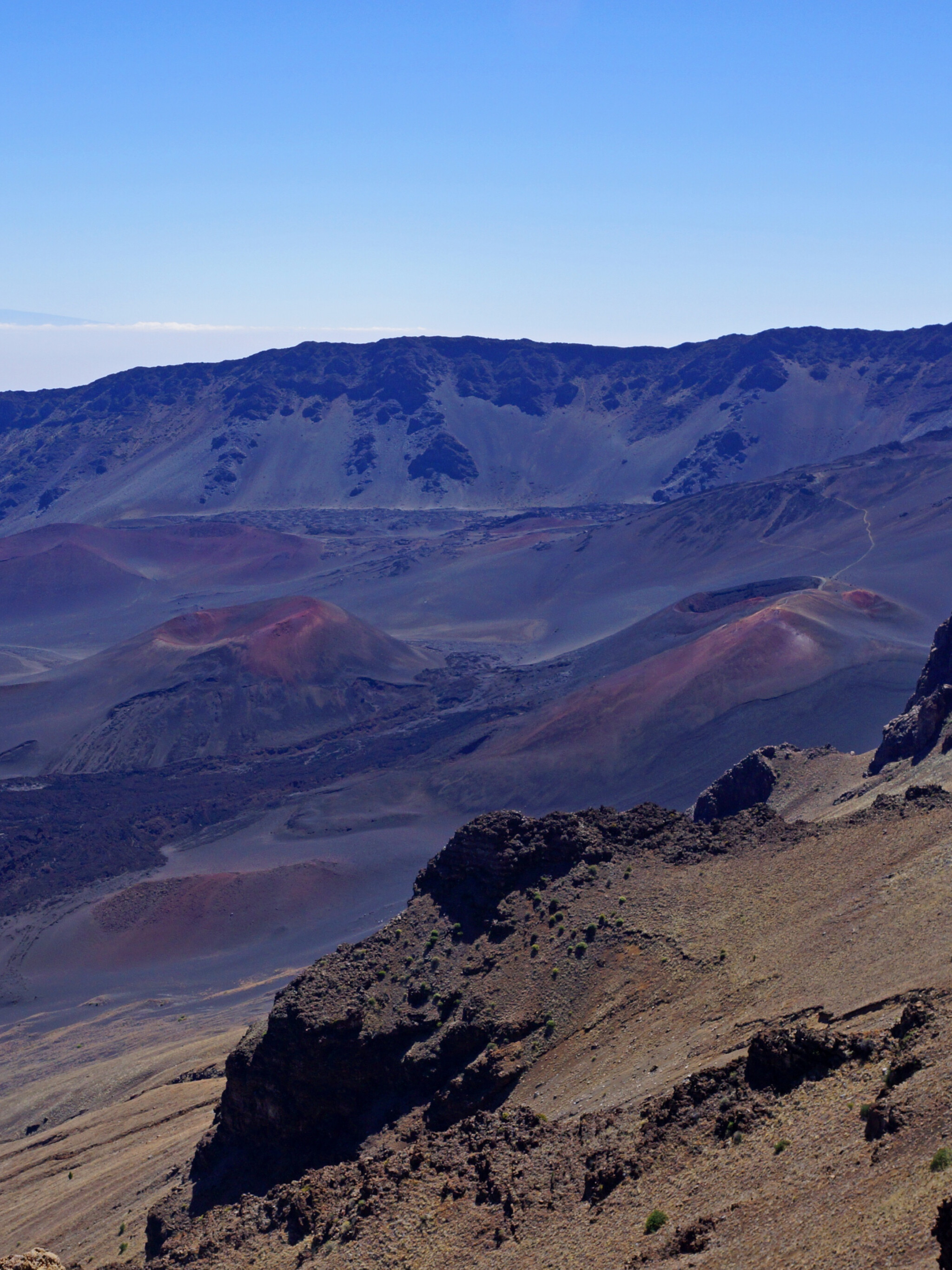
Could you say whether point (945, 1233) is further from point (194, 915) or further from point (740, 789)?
point (194, 915)

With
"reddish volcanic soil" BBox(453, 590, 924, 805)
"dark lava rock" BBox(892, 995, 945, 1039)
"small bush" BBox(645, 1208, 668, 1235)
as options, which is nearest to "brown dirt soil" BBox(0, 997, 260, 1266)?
"small bush" BBox(645, 1208, 668, 1235)

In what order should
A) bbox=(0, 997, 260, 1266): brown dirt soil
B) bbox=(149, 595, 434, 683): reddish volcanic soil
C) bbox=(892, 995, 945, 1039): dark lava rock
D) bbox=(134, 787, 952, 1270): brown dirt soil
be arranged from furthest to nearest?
bbox=(149, 595, 434, 683): reddish volcanic soil
bbox=(0, 997, 260, 1266): brown dirt soil
bbox=(892, 995, 945, 1039): dark lava rock
bbox=(134, 787, 952, 1270): brown dirt soil

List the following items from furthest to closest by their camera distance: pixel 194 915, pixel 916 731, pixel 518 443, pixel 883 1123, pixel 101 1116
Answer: pixel 518 443 < pixel 194 915 < pixel 916 731 < pixel 101 1116 < pixel 883 1123

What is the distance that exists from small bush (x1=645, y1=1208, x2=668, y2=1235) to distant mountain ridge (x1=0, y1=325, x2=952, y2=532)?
161 metres

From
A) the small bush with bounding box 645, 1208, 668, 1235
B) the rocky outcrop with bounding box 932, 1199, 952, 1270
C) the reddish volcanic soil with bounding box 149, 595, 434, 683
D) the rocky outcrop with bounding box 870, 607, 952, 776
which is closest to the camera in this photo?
the rocky outcrop with bounding box 932, 1199, 952, 1270

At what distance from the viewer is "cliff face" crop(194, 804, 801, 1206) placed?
65.5 ft

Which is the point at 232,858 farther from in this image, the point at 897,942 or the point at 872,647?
the point at 897,942

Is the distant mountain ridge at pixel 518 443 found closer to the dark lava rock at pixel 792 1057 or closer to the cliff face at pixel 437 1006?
the cliff face at pixel 437 1006

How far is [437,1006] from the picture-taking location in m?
21.1

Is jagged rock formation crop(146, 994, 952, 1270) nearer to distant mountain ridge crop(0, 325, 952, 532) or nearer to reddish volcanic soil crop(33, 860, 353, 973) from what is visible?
reddish volcanic soil crop(33, 860, 353, 973)

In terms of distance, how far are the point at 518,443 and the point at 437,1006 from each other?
177m

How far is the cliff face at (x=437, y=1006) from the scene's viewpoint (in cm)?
1995

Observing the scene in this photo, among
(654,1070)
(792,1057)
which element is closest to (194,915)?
(654,1070)

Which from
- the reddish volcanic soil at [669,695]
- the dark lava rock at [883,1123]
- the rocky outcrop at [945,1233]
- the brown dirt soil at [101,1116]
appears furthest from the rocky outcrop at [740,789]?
the rocky outcrop at [945,1233]
